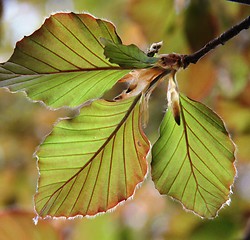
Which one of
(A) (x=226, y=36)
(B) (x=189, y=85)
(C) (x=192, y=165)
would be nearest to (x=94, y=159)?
(C) (x=192, y=165)

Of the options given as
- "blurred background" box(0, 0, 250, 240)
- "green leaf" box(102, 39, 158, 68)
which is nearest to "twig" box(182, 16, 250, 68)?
"green leaf" box(102, 39, 158, 68)

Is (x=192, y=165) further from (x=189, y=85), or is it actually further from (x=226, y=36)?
(x=189, y=85)

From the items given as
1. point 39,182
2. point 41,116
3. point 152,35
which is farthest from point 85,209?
point 41,116

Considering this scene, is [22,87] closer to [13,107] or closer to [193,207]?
[193,207]

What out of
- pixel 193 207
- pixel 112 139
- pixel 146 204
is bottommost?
pixel 146 204

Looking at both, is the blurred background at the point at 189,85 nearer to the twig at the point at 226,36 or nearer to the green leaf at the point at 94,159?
the green leaf at the point at 94,159

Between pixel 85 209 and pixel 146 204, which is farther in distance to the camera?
pixel 146 204
